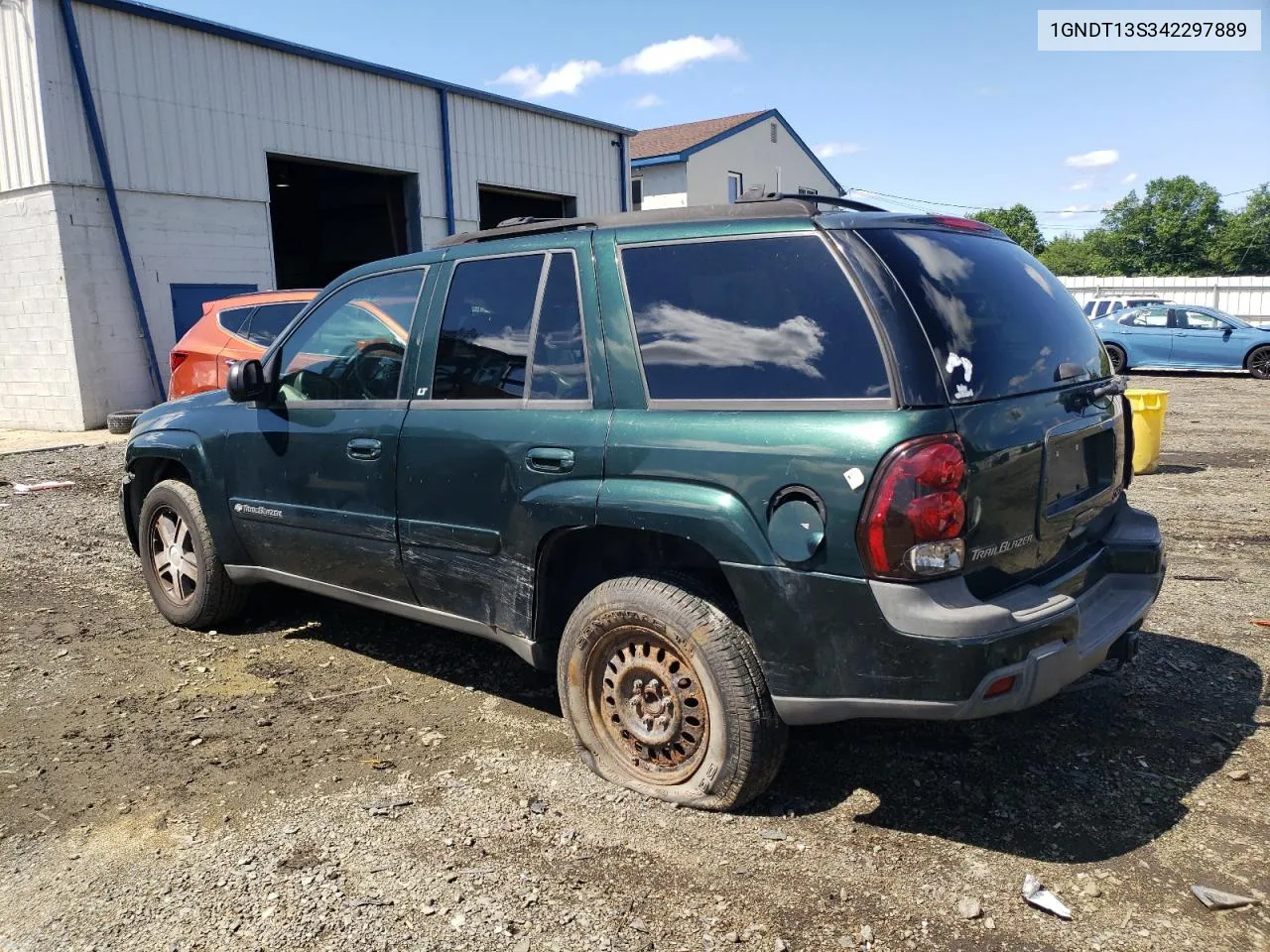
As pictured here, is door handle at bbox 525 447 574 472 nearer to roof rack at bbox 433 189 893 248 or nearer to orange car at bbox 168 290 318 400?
roof rack at bbox 433 189 893 248

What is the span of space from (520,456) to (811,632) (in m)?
1.29

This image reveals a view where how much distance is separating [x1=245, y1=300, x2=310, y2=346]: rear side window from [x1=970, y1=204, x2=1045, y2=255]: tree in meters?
72.1

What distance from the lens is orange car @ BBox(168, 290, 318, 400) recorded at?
9.62 m

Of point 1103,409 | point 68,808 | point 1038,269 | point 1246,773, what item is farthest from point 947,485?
point 68,808

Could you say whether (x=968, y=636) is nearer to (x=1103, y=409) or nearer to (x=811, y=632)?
(x=811, y=632)

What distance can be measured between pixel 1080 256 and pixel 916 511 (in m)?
84.6

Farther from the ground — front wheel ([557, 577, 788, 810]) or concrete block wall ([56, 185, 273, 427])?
concrete block wall ([56, 185, 273, 427])

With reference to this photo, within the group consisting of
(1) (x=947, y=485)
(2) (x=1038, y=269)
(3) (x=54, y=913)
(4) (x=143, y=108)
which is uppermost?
(4) (x=143, y=108)

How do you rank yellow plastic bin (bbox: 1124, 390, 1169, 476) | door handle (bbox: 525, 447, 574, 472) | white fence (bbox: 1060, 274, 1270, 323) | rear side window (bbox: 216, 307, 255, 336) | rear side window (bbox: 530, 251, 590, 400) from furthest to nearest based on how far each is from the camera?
white fence (bbox: 1060, 274, 1270, 323) → rear side window (bbox: 216, 307, 255, 336) → yellow plastic bin (bbox: 1124, 390, 1169, 476) → rear side window (bbox: 530, 251, 590, 400) → door handle (bbox: 525, 447, 574, 472)

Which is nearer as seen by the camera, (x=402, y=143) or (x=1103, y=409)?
(x=1103, y=409)

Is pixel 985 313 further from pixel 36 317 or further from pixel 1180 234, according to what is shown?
pixel 1180 234

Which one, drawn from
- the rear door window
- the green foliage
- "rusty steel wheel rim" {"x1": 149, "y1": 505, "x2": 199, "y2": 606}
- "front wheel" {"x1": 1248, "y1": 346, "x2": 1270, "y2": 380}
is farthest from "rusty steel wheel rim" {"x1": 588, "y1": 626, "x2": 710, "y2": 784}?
the green foliage

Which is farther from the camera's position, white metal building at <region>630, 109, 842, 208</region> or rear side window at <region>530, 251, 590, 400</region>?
white metal building at <region>630, 109, 842, 208</region>

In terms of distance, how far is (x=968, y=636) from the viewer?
2803mm
